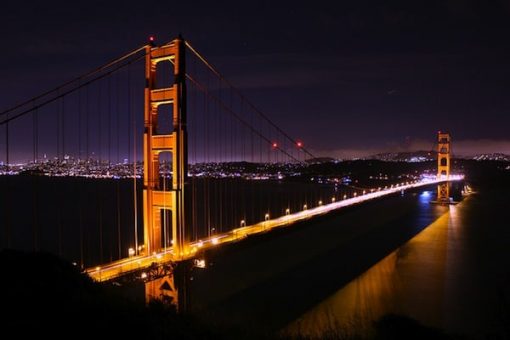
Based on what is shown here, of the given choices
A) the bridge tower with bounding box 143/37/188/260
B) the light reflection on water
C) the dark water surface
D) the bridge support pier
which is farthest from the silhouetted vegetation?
the bridge support pier

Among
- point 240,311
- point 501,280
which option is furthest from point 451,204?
point 240,311

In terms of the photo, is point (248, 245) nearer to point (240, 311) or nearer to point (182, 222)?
point (240, 311)

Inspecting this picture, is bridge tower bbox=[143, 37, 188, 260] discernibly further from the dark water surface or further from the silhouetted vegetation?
the silhouetted vegetation

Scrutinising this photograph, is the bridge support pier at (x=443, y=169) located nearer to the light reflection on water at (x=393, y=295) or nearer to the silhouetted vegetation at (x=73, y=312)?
the light reflection on water at (x=393, y=295)

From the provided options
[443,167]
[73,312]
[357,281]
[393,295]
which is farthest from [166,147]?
[443,167]

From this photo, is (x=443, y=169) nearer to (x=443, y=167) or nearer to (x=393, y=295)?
(x=443, y=167)

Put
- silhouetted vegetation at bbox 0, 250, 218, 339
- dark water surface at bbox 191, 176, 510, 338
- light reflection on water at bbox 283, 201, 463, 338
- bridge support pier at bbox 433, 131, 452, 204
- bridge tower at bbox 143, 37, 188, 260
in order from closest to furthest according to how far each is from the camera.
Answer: silhouetted vegetation at bbox 0, 250, 218, 339 → bridge tower at bbox 143, 37, 188, 260 → light reflection on water at bbox 283, 201, 463, 338 → dark water surface at bbox 191, 176, 510, 338 → bridge support pier at bbox 433, 131, 452, 204

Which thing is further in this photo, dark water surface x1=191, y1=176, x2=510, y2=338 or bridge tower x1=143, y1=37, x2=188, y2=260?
dark water surface x1=191, y1=176, x2=510, y2=338
